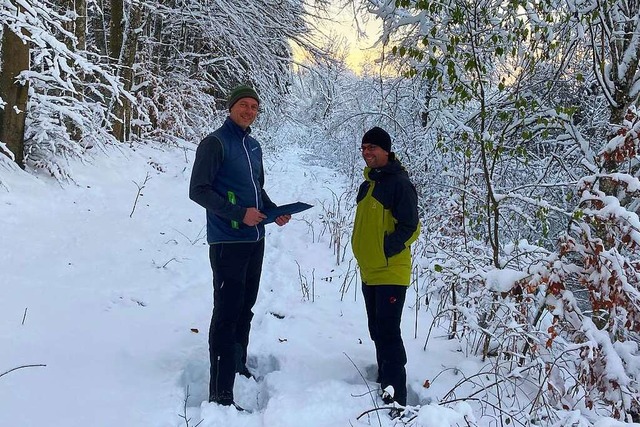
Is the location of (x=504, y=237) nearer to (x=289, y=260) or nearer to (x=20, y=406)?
(x=289, y=260)

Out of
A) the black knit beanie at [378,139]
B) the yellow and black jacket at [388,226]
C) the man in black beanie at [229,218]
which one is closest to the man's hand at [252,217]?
the man in black beanie at [229,218]

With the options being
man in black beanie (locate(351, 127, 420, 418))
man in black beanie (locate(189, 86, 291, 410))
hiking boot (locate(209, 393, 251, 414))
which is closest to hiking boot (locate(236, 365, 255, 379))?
man in black beanie (locate(189, 86, 291, 410))

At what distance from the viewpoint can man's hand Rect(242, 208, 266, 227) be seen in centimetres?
285

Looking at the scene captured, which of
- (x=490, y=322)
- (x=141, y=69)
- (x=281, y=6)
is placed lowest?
(x=490, y=322)

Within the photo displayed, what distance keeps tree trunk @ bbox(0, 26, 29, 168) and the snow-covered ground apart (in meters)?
0.51

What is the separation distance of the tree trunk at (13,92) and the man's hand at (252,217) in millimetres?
4544

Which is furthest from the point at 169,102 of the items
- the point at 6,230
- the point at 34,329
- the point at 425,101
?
the point at 34,329

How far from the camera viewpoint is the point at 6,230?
4590 mm

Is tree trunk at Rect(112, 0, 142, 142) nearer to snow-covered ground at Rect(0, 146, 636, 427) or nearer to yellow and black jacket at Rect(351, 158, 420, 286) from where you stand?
snow-covered ground at Rect(0, 146, 636, 427)

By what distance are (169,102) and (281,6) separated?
3.72 metres

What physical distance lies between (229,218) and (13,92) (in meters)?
4.67

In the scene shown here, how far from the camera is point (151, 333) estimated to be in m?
3.63

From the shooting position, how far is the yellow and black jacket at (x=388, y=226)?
2.98 m

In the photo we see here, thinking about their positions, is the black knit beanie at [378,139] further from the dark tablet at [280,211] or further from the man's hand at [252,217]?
the man's hand at [252,217]
